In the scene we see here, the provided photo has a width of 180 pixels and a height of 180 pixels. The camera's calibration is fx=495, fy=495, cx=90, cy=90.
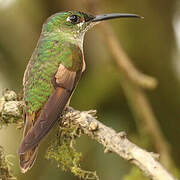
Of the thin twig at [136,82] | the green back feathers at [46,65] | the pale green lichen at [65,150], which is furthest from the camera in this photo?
the thin twig at [136,82]

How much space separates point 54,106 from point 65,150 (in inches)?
14.4

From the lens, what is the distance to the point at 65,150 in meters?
3.91

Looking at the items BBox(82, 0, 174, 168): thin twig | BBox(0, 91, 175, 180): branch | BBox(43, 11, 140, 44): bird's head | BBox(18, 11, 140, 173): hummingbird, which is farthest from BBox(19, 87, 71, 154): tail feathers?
BBox(82, 0, 174, 168): thin twig

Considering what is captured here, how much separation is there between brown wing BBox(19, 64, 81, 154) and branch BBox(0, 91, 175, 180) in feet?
0.42

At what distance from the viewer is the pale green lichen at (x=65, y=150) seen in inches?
150

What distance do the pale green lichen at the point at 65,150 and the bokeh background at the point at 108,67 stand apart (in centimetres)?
180

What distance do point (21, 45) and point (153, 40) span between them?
Answer: 6.07 feet

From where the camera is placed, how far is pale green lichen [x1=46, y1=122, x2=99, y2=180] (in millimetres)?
3820

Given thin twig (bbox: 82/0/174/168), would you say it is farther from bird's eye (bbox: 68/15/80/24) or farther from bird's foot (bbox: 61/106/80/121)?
bird's foot (bbox: 61/106/80/121)

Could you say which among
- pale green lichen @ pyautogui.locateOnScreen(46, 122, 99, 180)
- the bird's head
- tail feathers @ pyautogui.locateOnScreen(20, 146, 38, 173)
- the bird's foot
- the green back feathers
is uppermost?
the bird's head

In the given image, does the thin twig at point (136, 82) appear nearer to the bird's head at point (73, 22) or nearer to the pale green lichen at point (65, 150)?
the bird's head at point (73, 22)

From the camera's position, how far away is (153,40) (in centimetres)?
698

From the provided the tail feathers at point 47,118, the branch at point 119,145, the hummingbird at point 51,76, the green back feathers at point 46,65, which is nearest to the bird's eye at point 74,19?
the hummingbird at point 51,76

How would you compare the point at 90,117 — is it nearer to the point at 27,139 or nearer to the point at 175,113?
the point at 27,139
